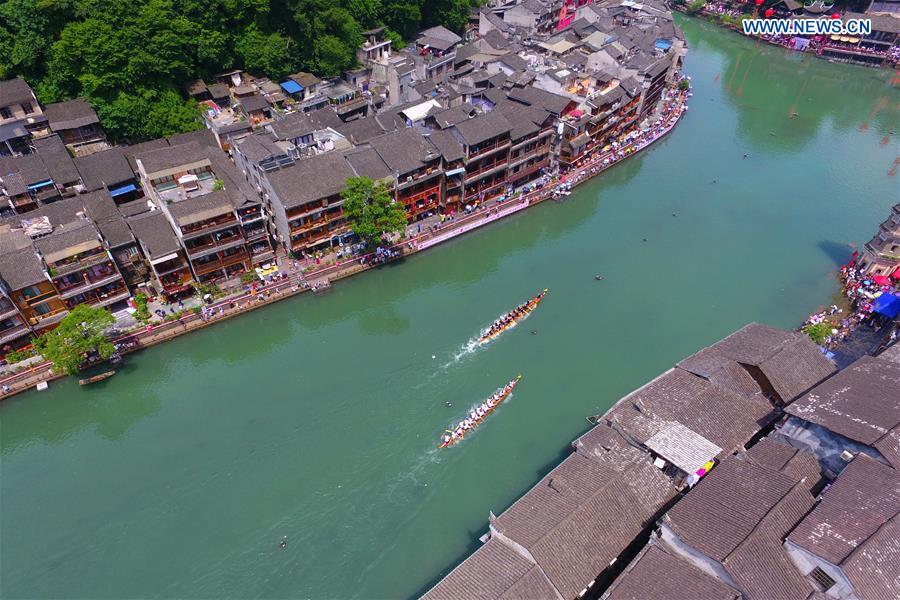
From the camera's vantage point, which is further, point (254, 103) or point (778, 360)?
point (254, 103)

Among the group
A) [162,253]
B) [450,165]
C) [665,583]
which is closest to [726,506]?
[665,583]

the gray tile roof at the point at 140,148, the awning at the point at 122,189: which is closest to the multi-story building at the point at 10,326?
the awning at the point at 122,189

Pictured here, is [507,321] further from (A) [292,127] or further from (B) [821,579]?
(A) [292,127]

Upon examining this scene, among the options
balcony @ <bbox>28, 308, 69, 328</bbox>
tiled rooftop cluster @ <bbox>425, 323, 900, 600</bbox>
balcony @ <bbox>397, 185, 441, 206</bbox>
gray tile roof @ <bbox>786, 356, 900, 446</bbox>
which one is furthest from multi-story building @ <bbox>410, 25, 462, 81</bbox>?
gray tile roof @ <bbox>786, 356, 900, 446</bbox>

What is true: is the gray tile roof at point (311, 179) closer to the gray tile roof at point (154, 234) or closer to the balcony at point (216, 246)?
the balcony at point (216, 246)

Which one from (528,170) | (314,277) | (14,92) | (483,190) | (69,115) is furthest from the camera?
(528,170)

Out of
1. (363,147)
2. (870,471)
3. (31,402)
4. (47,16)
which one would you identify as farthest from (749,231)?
(47,16)

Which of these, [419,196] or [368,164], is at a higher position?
[368,164]
